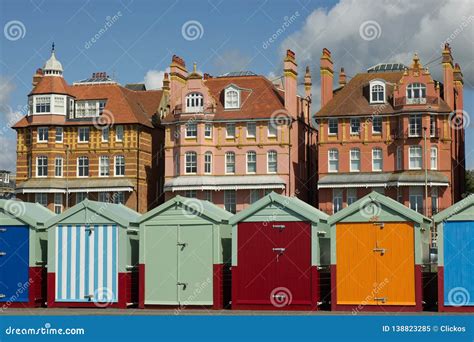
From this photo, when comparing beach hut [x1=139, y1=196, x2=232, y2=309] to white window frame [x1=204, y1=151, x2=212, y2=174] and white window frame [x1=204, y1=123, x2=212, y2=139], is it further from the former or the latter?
white window frame [x1=204, y1=123, x2=212, y2=139]

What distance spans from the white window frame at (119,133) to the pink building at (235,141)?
3.53 meters

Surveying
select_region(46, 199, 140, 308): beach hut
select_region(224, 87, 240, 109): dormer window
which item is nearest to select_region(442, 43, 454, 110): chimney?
select_region(224, 87, 240, 109): dormer window

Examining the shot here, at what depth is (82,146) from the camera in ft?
239

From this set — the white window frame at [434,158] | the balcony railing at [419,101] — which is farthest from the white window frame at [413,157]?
the balcony railing at [419,101]

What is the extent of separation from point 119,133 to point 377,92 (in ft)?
66.7

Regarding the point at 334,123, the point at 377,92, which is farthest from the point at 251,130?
the point at 377,92

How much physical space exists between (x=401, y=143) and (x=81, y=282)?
117ft

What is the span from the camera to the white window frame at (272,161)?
68562 mm

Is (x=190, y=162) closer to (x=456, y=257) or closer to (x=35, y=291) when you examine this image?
(x=35, y=291)

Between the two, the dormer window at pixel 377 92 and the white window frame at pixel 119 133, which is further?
the white window frame at pixel 119 133

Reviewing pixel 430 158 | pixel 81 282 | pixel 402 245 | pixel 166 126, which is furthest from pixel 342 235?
pixel 166 126

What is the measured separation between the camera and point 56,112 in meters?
72.6
